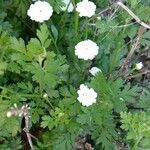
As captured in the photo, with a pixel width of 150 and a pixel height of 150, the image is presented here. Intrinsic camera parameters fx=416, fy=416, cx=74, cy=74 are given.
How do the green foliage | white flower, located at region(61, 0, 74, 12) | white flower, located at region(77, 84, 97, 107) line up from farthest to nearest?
white flower, located at region(61, 0, 74, 12) → white flower, located at region(77, 84, 97, 107) → the green foliage

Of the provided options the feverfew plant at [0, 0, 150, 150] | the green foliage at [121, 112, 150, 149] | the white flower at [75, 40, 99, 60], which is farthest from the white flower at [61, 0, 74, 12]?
the green foliage at [121, 112, 150, 149]

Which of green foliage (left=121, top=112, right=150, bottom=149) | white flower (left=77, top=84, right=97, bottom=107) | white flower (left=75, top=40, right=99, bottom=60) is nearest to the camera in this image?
green foliage (left=121, top=112, right=150, bottom=149)

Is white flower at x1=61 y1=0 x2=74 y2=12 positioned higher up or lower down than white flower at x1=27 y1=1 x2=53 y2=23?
higher up

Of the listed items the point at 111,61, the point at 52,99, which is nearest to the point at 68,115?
the point at 52,99

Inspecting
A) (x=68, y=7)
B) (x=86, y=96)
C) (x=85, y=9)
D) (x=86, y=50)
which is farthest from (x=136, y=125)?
(x=68, y=7)

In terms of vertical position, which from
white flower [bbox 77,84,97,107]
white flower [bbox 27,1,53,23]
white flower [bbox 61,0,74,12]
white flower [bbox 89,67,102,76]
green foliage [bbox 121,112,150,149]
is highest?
white flower [bbox 61,0,74,12]

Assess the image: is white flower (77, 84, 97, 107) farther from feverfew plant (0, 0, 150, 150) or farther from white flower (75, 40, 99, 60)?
white flower (75, 40, 99, 60)

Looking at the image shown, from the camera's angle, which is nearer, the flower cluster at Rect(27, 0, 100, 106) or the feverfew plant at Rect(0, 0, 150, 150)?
the feverfew plant at Rect(0, 0, 150, 150)
